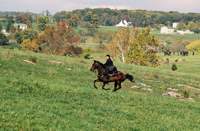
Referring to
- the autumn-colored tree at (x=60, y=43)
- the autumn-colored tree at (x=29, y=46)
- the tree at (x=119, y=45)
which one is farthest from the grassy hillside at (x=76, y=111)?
the autumn-colored tree at (x=29, y=46)

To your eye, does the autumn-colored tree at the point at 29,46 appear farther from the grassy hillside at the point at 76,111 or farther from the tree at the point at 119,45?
the grassy hillside at the point at 76,111

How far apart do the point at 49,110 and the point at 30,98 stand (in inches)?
113

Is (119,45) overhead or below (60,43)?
below

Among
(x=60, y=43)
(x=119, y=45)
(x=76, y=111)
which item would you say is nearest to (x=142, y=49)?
(x=119, y=45)

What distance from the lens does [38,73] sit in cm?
2830

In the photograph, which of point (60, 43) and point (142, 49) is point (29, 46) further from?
point (142, 49)

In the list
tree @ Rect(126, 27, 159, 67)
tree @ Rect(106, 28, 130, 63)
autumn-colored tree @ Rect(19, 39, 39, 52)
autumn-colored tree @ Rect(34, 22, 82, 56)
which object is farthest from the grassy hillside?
autumn-colored tree @ Rect(19, 39, 39, 52)

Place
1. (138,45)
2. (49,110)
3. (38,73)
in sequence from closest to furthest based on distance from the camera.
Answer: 1. (49,110)
2. (38,73)
3. (138,45)

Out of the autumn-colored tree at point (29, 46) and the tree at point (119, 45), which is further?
the autumn-colored tree at point (29, 46)

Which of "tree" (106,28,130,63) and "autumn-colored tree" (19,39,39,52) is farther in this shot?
"autumn-colored tree" (19,39,39,52)

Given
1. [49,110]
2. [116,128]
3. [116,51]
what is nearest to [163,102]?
[116,128]

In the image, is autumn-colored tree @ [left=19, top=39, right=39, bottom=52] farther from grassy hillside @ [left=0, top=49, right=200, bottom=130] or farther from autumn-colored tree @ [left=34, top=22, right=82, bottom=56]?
grassy hillside @ [left=0, top=49, right=200, bottom=130]

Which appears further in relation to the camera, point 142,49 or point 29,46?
point 29,46

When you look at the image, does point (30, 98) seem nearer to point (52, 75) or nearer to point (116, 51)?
point (52, 75)
